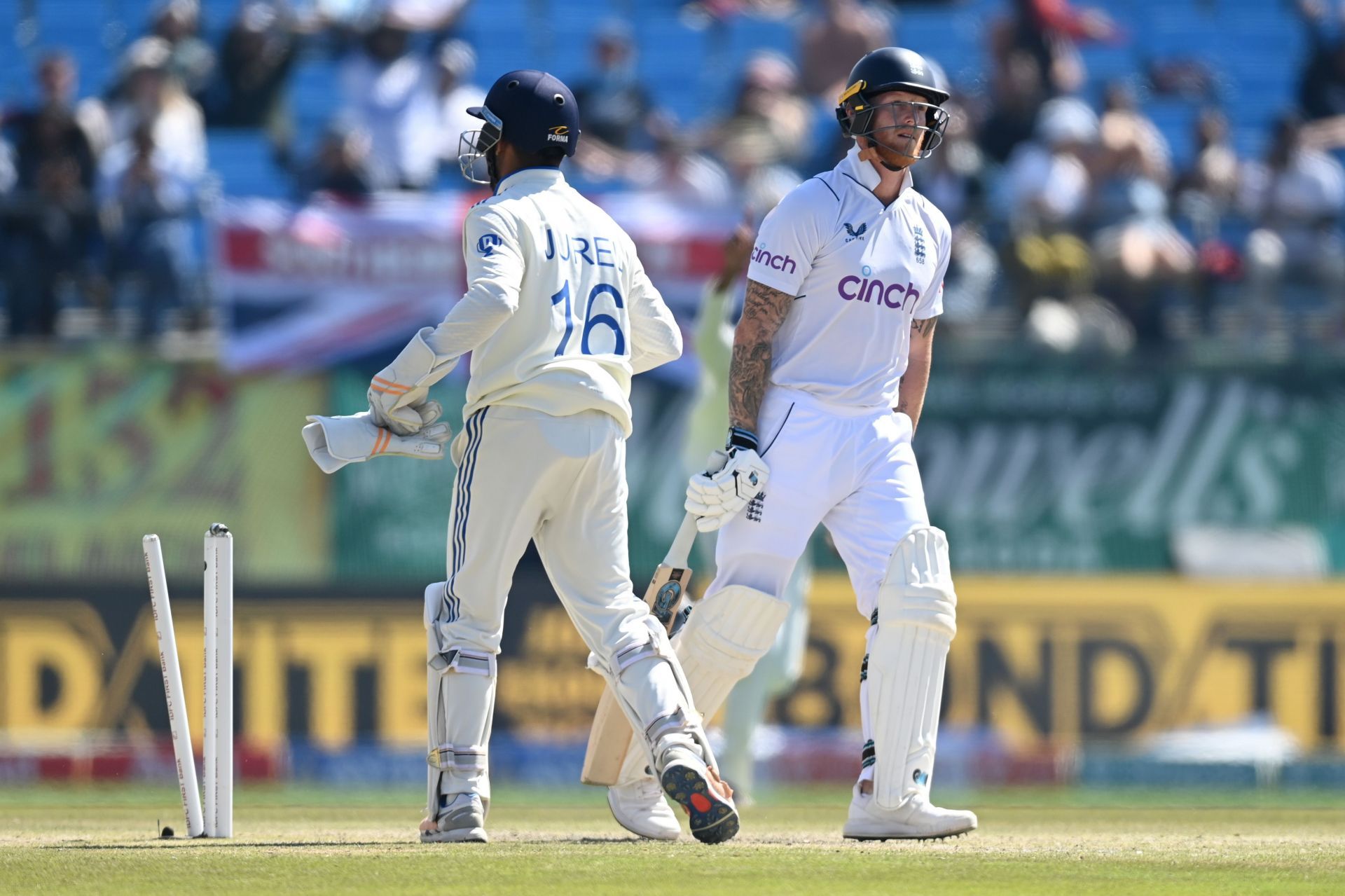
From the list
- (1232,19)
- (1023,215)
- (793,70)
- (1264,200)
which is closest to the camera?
(1023,215)

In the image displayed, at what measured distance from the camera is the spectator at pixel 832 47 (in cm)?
1459

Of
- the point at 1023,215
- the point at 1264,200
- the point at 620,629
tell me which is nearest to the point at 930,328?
the point at 620,629

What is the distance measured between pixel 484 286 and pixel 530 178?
50 centimetres

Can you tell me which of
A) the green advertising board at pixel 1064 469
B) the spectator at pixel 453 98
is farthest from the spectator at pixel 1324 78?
the spectator at pixel 453 98

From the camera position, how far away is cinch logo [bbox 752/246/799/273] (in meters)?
6.00

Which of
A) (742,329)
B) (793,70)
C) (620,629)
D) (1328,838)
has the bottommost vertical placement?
(1328,838)

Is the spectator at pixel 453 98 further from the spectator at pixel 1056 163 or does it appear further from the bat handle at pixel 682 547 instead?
the bat handle at pixel 682 547

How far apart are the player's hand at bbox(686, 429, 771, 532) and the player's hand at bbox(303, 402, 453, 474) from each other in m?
0.70

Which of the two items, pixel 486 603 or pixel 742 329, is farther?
pixel 742 329

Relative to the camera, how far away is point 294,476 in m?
11.5

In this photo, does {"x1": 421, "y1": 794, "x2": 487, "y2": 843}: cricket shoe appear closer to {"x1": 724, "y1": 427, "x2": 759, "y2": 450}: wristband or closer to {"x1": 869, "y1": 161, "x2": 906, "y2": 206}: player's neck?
{"x1": 724, "y1": 427, "x2": 759, "y2": 450}: wristband

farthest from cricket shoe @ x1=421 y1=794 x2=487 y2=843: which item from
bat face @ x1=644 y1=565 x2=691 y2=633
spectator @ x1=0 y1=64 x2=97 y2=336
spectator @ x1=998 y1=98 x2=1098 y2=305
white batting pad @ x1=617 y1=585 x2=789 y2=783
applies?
spectator @ x1=998 y1=98 x2=1098 y2=305

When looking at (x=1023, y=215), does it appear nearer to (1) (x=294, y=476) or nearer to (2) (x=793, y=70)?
(2) (x=793, y=70)

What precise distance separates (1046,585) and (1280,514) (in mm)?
1361
